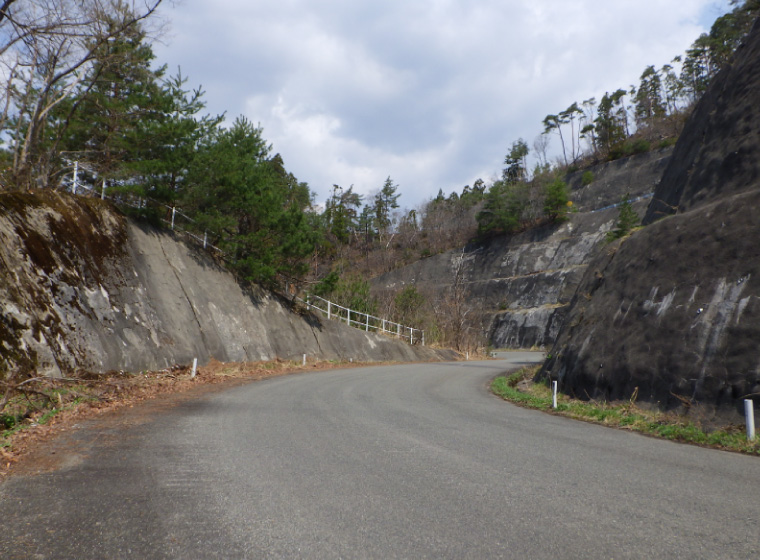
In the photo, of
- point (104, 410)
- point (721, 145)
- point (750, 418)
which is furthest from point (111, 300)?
point (721, 145)

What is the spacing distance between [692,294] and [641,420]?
3.22 meters

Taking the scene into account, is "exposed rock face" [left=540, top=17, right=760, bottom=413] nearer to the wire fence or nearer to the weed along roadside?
the weed along roadside

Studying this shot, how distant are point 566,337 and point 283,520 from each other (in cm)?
1258

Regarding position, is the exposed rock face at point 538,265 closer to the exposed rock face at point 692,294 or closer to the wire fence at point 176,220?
the wire fence at point 176,220

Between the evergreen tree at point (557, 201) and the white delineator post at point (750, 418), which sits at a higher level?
the evergreen tree at point (557, 201)

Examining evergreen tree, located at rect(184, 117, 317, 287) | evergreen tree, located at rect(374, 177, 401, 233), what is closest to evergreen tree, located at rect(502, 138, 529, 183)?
evergreen tree, located at rect(374, 177, 401, 233)

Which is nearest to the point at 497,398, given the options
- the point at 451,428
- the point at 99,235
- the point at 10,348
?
the point at 451,428

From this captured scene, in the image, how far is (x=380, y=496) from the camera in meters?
4.49

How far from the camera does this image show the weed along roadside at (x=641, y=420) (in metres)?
7.22

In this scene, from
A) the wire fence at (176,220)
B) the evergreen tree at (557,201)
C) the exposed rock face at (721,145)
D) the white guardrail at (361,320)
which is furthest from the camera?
the evergreen tree at (557,201)

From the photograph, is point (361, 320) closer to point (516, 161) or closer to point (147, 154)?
point (147, 154)

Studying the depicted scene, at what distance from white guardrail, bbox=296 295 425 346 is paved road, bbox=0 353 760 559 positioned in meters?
19.9

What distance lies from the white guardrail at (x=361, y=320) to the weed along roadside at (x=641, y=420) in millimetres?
15844

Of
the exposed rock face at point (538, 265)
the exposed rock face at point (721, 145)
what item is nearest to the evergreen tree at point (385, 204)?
the exposed rock face at point (538, 265)
